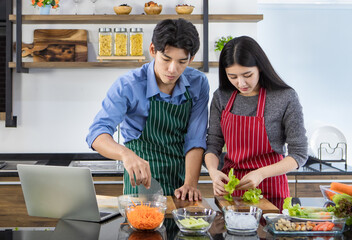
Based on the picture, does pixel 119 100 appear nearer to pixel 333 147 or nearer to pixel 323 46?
pixel 333 147

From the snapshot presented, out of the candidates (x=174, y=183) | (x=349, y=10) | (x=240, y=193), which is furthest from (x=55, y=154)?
(x=349, y=10)

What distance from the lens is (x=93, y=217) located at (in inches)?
72.2

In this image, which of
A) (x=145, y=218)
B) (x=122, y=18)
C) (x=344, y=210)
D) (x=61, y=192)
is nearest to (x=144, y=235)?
(x=145, y=218)

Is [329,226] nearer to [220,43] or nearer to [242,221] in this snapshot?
[242,221]

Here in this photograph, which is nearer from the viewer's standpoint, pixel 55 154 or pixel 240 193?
pixel 240 193

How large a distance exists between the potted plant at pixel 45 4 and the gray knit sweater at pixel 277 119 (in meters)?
1.91

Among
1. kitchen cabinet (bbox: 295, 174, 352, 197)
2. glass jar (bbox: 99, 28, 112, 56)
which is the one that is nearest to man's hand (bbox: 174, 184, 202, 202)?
kitchen cabinet (bbox: 295, 174, 352, 197)

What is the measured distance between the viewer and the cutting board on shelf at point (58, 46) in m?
3.92

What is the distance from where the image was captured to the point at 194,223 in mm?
1606

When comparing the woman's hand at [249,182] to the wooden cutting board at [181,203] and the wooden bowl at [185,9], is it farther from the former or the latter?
the wooden bowl at [185,9]

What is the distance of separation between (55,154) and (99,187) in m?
0.81

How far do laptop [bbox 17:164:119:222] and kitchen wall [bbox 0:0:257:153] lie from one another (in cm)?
226

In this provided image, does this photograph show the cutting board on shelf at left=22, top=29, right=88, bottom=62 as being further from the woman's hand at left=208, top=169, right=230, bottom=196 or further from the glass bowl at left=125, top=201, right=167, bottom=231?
the glass bowl at left=125, top=201, right=167, bottom=231

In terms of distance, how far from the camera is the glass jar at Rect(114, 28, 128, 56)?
381cm
